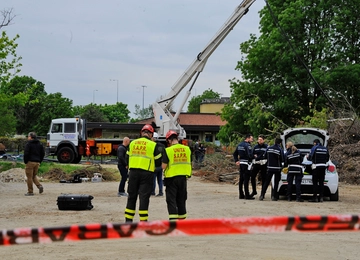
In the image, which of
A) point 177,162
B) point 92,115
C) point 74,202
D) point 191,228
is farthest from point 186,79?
point 92,115

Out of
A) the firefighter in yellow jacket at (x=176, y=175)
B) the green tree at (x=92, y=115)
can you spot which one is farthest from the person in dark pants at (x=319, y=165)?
the green tree at (x=92, y=115)

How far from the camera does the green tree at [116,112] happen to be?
100500 millimetres

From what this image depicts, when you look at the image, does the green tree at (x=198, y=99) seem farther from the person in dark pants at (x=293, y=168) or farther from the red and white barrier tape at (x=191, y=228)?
the red and white barrier tape at (x=191, y=228)

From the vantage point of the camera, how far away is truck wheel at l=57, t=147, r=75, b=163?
3666 centimetres

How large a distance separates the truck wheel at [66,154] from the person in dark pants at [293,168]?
2163cm

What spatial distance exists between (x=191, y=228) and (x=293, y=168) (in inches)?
469

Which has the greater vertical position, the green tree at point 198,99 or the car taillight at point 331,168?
the green tree at point 198,99

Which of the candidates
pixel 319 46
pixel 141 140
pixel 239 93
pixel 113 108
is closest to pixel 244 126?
pixel 239 93

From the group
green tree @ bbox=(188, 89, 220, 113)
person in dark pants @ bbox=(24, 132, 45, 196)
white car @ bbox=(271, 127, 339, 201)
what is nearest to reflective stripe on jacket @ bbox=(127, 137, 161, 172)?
white car @ bbox=(271, 127, 339, 201)

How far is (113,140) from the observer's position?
127 ft

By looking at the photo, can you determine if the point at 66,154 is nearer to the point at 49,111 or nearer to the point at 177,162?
the point at 177,162

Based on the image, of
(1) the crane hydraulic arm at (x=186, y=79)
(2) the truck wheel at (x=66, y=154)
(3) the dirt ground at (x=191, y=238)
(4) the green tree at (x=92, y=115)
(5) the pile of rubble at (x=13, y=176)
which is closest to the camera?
(3) the dirt ground at (x=191, y=238)

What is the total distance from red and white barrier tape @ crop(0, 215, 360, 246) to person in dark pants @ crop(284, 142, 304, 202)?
37.4 feet

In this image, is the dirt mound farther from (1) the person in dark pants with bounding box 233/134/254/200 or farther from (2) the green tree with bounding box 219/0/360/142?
(1) the person in dark pants with bounding box 233/134/254/200
